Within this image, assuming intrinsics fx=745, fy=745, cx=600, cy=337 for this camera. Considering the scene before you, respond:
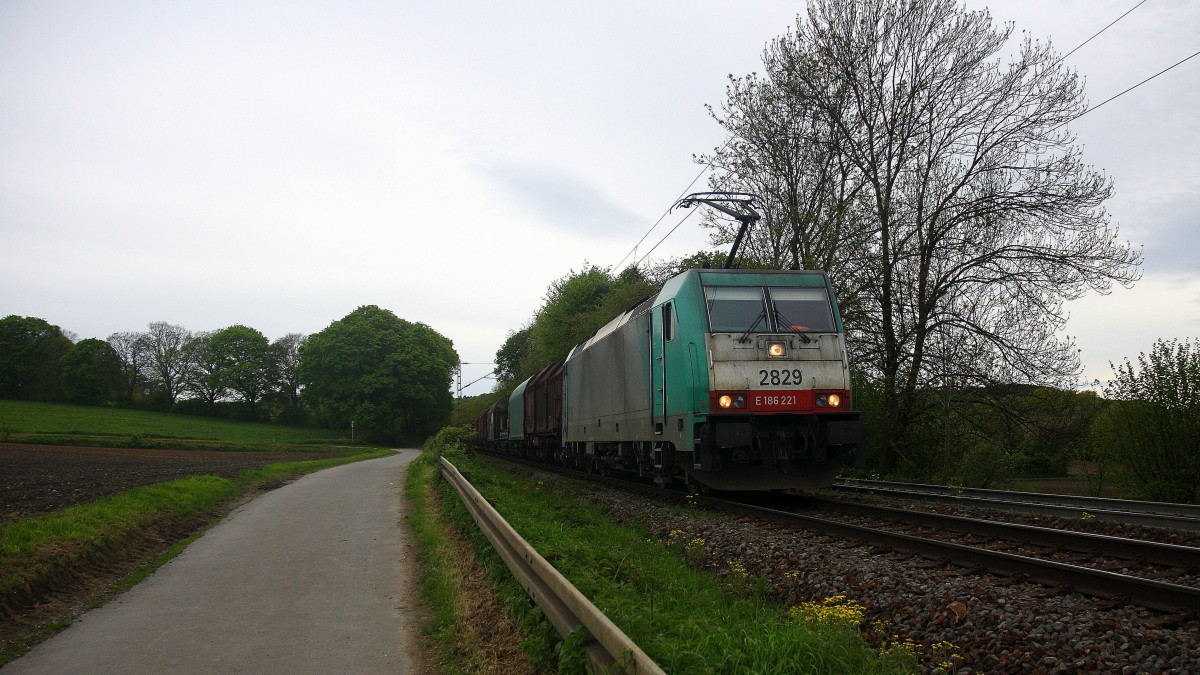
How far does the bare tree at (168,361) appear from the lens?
7650cm

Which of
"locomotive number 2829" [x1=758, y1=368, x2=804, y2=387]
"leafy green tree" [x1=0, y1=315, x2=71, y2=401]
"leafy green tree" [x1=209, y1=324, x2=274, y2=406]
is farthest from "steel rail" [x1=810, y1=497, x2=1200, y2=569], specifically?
"leafy green tree" [x1=209, y1=324, x2=274, y2=406]

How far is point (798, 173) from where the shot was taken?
20.6 meters

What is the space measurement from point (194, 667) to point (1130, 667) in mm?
5249

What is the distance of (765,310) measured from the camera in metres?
10.5

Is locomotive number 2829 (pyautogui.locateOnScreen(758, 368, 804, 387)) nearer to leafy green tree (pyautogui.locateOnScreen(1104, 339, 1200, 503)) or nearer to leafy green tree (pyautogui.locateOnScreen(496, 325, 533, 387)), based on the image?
leafy green tree (pyautogui.locateOnScreen(1104, 339, 1200, 503))

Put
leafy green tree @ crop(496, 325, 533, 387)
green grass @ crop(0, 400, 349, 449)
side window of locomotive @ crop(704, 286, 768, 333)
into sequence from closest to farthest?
side window of locomotive @ crop(704, 286, 768, 333) < green grass @ crop(0, 400, 349, 449) < leafy green tree @ crop(496, 325, 533, 387)

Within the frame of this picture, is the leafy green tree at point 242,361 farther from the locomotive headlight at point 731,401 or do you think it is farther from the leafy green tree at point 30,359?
the locomotive headlight at point 731,401

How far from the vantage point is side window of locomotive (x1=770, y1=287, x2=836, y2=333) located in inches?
412

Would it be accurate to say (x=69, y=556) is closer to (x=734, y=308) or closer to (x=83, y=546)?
(x=83, y=546)

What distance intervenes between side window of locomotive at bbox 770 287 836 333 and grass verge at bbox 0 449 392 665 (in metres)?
8.24

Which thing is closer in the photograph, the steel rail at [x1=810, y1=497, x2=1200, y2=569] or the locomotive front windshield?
the steel rail at [x1=810, y1=497, x2=1200, y2=569]

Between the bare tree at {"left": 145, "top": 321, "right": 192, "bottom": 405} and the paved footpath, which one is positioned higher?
the bare tree at {"left": 145, "top": 321, "right": 192, "bottom": 405}

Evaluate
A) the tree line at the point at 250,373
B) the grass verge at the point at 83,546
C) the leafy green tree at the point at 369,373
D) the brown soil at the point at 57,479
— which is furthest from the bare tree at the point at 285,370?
the grass verge at the point at 83,546

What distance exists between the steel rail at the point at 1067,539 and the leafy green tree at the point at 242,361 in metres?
81.2
